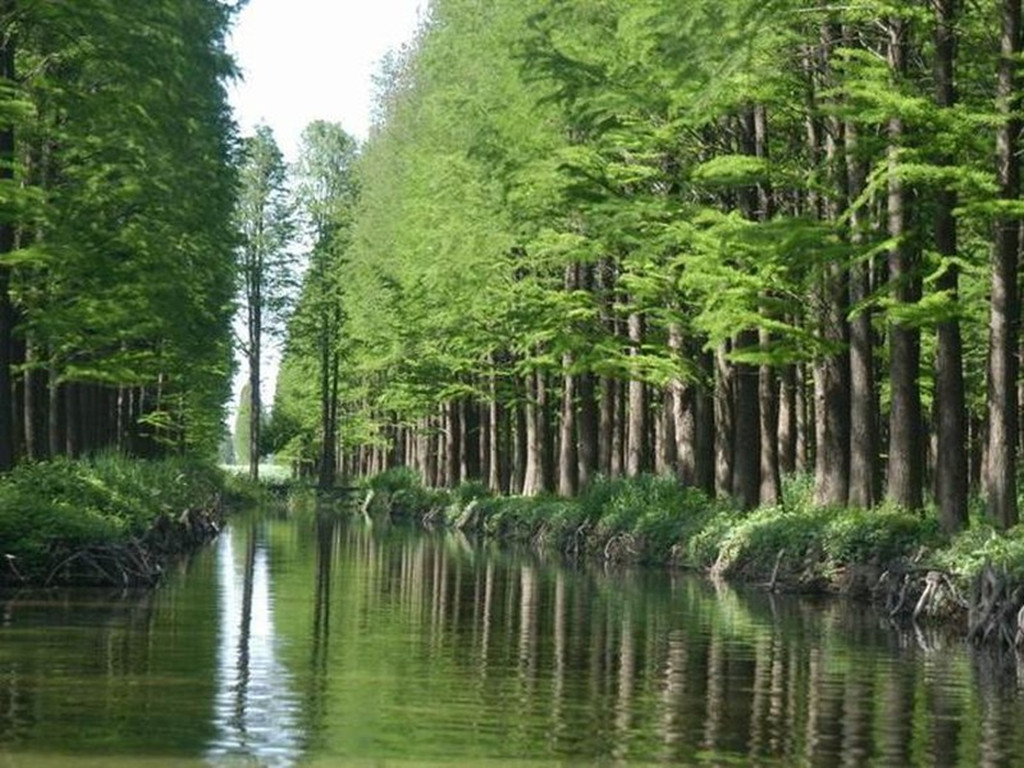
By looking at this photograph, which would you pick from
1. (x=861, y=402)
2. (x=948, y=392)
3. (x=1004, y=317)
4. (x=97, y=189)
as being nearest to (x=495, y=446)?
(x=97, y=189)

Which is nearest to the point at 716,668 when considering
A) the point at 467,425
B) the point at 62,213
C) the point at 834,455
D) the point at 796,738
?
the point at 796,738

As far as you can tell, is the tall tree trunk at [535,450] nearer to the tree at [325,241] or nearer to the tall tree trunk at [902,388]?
the tall tree trunk at [902,388]

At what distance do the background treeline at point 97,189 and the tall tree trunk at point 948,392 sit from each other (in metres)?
13.3

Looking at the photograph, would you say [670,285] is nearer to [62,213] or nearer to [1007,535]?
[62,213]

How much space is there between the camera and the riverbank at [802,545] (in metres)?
22.1

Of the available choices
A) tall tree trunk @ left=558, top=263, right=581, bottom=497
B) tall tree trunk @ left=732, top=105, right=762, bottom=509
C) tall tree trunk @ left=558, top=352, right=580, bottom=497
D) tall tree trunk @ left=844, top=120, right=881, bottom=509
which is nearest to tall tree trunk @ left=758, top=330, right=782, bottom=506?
tall tree trunk @ left=732, top=105, right=762, bottom=509

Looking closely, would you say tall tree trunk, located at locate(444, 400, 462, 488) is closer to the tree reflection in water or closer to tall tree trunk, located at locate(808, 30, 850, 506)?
tall tree trunk, located at locate(808, 30, 850, 506)

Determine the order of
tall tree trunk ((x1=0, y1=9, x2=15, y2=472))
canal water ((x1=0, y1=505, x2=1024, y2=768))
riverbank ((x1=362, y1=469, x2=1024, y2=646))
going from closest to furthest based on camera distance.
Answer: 1. canal water ((x1=0, y1=505, x2=1024, y2=768))
2. riverbank ((x1=362, y1=469, x2=1024, y2=646))
3. tall tree trunk ((x1=0, y1=9, x2=15, y2=472))

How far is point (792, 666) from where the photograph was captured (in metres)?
19.4

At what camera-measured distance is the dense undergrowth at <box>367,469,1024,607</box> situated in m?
24.7

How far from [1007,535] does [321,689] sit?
11165 mm

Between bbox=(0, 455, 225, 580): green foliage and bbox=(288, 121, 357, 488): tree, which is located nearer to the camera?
bbox=(0, 455, 225, 580): green foliage

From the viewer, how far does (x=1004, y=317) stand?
25.4 metres

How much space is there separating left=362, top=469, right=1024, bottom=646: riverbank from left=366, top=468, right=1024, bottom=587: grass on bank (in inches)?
1.1
